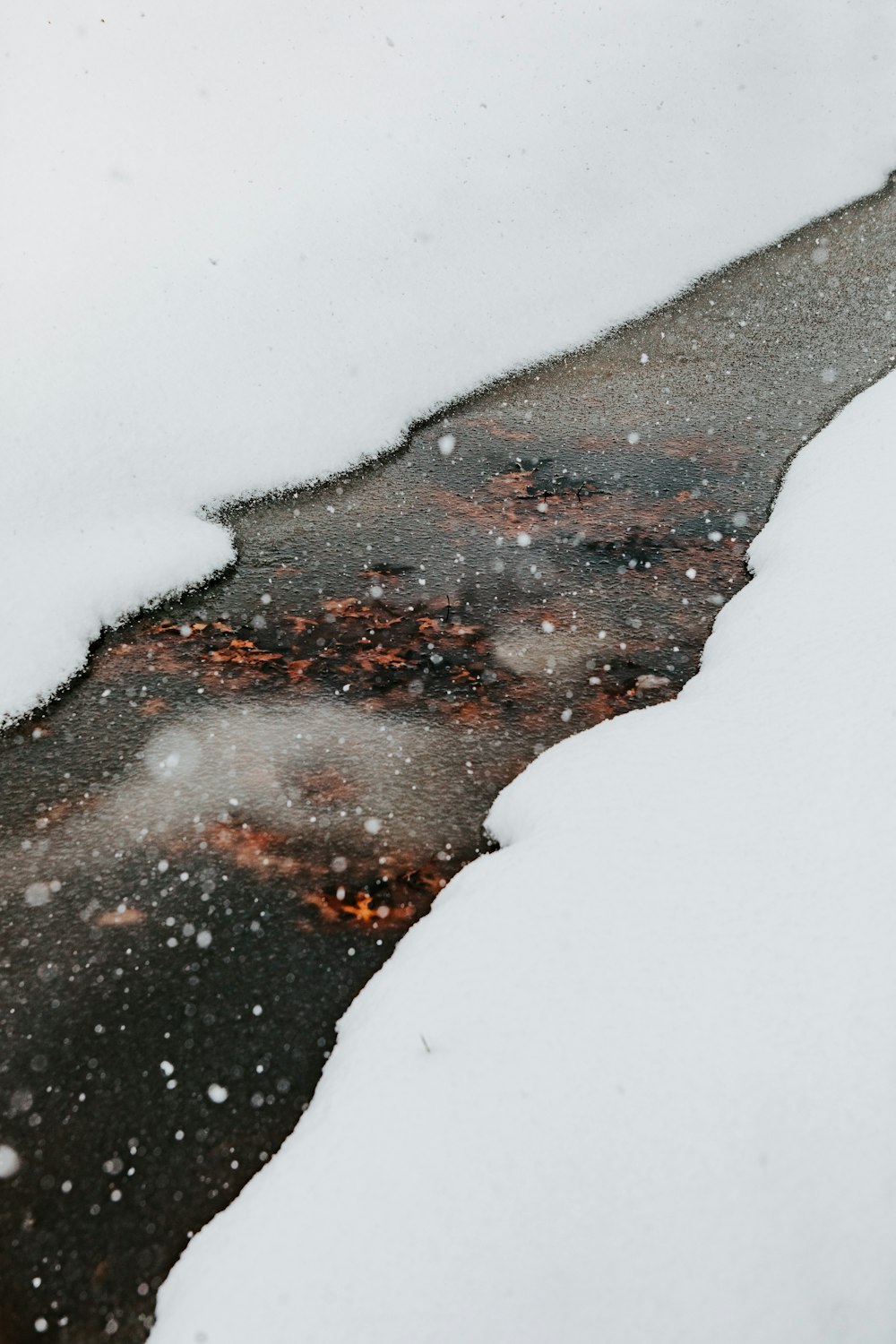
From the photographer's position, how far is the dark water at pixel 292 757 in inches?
99.9

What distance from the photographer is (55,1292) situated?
2.25 m

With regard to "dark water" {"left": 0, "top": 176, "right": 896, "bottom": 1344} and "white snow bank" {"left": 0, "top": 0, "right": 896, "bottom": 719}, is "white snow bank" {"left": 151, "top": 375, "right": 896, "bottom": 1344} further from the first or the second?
"white snow bank" {"left": 0, "top": 0, "right": 896, "bottom": 719}

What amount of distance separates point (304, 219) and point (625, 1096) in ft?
22.8

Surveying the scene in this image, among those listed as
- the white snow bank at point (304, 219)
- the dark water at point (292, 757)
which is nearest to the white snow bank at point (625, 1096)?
the dark water at point (292, 757)

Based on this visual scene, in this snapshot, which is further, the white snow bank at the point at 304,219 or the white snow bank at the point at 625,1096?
the white snow bank at the point at 304,219

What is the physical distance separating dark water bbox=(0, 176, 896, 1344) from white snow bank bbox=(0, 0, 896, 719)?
0.51m

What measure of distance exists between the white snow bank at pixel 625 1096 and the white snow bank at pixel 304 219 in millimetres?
2518

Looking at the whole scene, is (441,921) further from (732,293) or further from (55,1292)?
(732,293)

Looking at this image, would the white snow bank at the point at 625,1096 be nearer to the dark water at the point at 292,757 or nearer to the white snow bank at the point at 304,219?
the dark water at the point at 292,757

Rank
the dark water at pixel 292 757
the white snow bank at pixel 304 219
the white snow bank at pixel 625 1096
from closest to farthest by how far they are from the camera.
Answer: the white snow bank at pixel 625 1096 → the dark water at pixel 292 757 → the white snow bank at pixel 304 219

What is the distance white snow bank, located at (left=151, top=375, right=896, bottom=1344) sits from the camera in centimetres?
199

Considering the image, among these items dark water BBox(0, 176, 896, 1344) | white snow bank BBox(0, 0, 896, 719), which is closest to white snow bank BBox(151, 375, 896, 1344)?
dark water BBox(0, 176, 896, 1344)

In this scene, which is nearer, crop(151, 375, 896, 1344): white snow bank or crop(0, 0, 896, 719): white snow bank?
crop(151, 375, 896, 1344): white snow bank

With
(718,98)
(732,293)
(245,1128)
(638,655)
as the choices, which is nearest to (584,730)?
(638,655)
